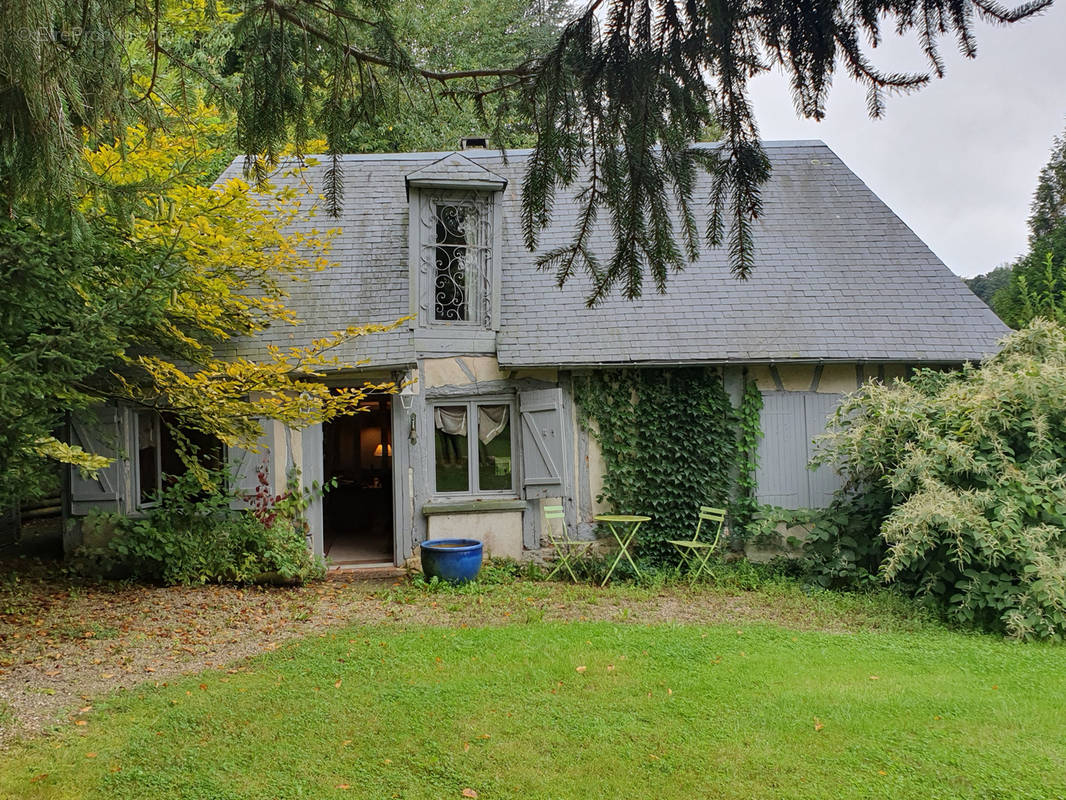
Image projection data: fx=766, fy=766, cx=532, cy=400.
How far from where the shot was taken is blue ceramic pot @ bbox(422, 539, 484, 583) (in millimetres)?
8211

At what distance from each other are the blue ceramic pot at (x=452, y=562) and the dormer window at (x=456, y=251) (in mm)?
2513

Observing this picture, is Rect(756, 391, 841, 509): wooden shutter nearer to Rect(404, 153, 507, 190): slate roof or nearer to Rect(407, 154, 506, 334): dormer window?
Rect(407, 154, 506, 334): dormer window

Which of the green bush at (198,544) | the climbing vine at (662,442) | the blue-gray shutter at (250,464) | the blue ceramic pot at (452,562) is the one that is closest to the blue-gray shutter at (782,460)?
the climbing vine at (662,442)

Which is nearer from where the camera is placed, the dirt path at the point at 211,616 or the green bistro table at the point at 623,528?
the dirt path at the point at 211,616

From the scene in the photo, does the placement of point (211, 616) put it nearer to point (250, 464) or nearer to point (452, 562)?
point (250, 464)

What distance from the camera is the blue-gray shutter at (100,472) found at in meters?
8.52

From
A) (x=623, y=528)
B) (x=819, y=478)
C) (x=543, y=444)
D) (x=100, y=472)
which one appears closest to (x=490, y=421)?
(x=543, y=444)

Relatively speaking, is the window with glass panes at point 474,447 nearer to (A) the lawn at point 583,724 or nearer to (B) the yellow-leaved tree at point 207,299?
(B) the yellow-leaved tree at point 207,299

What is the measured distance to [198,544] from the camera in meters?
8.30

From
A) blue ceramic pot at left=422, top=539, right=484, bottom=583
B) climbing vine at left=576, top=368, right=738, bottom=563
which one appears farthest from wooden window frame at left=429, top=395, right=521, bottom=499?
blue ceramic pot at left=422, top=539, right=484, bottom=583

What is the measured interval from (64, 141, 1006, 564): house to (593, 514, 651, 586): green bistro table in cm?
35

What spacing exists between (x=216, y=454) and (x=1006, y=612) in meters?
8.05

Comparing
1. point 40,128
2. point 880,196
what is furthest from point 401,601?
point 880,196

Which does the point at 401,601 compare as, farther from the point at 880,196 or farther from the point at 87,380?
the point at 880,196
